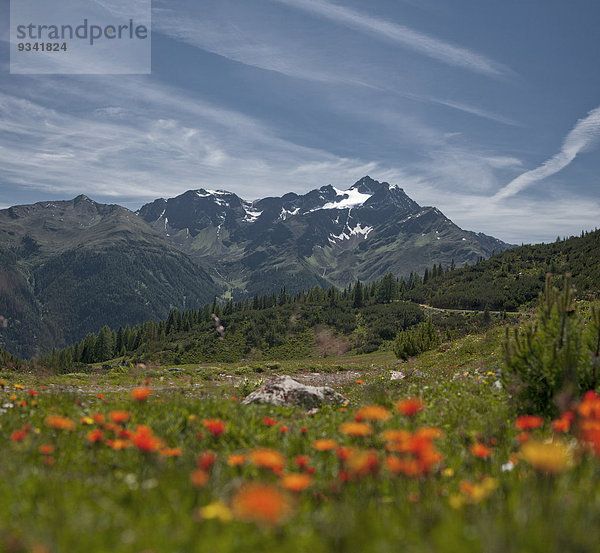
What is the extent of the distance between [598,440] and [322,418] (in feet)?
16.2

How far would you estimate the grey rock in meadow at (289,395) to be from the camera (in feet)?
30.0

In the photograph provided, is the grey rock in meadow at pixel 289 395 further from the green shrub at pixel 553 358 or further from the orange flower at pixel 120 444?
the orange flower at pixel 120 444

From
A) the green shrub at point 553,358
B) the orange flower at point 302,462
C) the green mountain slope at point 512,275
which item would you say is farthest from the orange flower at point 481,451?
the green mountain slope at point 512,275

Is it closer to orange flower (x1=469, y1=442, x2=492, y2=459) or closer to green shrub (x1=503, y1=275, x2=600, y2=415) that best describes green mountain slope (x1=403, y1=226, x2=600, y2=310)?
green shrub (x1=503, y1=275, x2=600, y2=415)

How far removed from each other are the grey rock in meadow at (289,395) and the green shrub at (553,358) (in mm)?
4502

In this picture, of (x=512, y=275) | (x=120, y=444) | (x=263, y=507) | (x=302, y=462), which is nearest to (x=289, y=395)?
(x=120, y=444)

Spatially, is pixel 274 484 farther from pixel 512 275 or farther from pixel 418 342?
pixel 512 275

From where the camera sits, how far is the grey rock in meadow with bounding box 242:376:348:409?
9133 millimetres

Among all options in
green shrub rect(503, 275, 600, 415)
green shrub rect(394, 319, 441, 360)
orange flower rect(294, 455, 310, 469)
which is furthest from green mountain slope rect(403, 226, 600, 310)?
orange flower rect(294, 455, 310, 469)

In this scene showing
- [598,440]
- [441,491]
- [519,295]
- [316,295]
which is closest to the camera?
[598,440]

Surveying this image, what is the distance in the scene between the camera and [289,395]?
30.8ft

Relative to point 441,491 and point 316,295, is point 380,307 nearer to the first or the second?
point 316,295

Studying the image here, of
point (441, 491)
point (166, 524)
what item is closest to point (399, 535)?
point (441, 491)

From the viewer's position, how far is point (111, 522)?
99.6 inches
